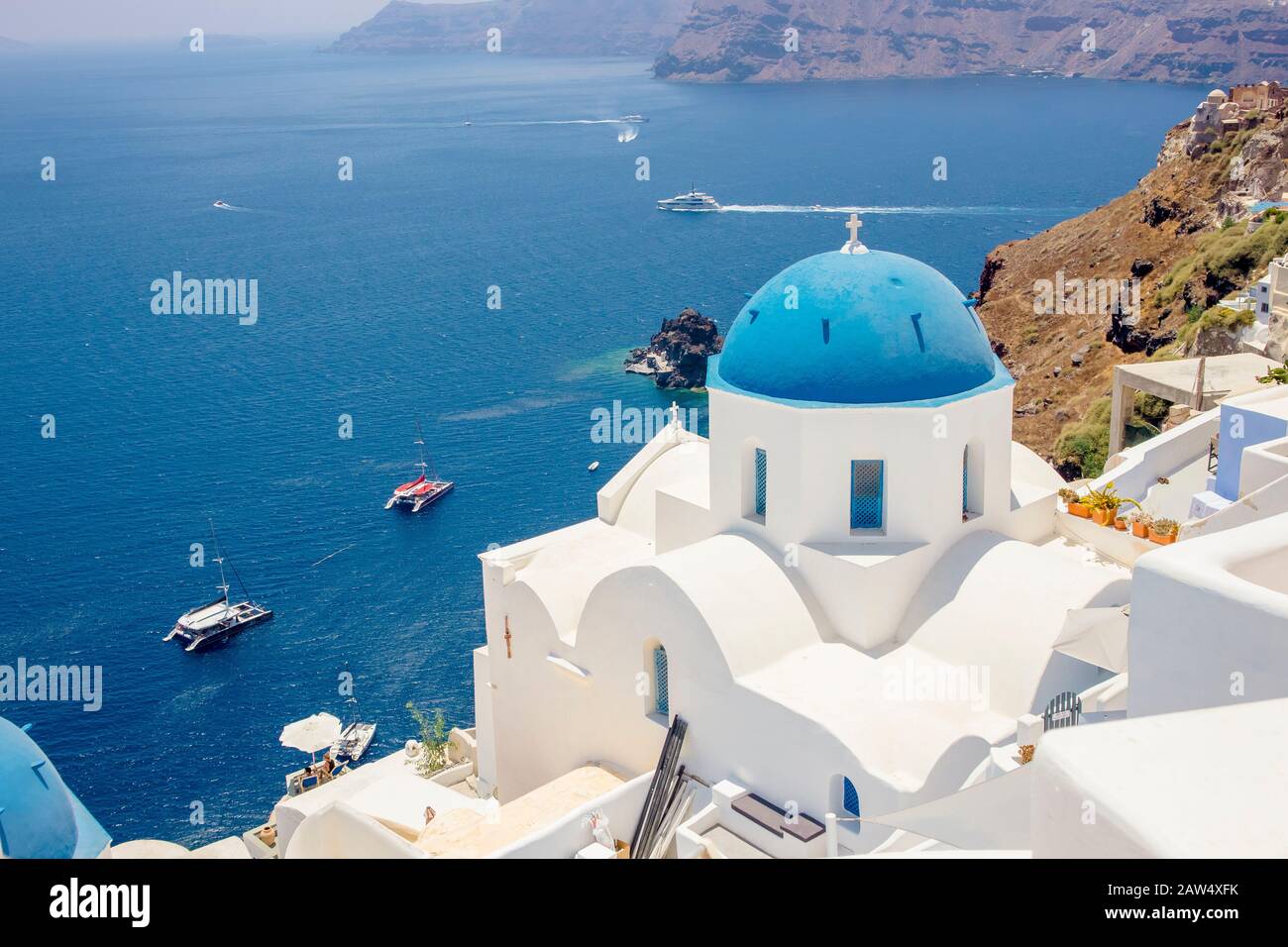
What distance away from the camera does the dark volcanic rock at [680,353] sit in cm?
7281

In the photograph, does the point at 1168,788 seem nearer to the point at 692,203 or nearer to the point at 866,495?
the point at 866,495

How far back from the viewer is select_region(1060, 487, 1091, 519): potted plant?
66.4 ft

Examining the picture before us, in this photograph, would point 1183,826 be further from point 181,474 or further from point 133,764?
point 181,474

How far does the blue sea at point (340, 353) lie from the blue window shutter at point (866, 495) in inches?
905

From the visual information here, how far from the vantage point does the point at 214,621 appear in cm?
4500

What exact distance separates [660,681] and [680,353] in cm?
5598

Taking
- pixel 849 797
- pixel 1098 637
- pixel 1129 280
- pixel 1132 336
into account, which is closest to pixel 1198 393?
pixel 1098 637

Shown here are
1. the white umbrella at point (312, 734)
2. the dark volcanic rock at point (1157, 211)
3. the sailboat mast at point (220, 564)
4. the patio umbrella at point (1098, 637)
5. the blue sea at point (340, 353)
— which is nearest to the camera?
the patio umbrella at point (1098, 637)

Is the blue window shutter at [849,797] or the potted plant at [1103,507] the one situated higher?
the potted plant at [1103,507]

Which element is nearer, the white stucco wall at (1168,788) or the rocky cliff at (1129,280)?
the white stucco wall at (1168,788)

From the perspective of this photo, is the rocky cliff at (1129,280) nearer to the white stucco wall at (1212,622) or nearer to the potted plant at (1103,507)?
the potted plant at (1103,507)

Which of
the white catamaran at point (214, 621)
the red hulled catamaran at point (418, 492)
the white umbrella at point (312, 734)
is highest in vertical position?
the red hulled catamaran at point (418, 492)

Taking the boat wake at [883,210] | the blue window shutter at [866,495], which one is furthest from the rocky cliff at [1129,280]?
the boat wake at [883,210]
